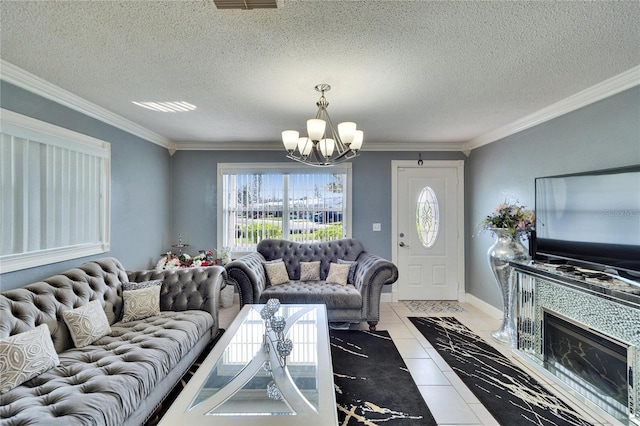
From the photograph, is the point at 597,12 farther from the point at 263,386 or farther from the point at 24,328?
the point at 24,328

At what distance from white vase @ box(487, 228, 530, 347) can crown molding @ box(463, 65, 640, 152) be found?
4.26 feet

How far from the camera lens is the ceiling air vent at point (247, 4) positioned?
4.57 feet

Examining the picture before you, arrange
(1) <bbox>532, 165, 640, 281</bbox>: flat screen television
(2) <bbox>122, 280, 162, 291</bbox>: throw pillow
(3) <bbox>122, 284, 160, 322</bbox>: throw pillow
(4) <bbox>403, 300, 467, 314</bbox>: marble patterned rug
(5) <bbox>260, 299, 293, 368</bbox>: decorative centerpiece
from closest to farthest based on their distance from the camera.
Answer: (5) <bbox>260, 299, 293, 368</bbox>: decorative centerpiece < (1) <bbox>532, 165, 640, 281</bbox>: flat screen television < (3) <bbox>122, 284, 160, 322</bbox>: throw pillow < (2) <bbox>122, 280, 162, 291</bbox>: throw pillow < (4) <bbox>403, 300, 467, 314</bbox>: marble patterned rug

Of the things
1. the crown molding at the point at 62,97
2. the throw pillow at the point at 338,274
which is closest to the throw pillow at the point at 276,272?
the throw pillow at the point at 338,274

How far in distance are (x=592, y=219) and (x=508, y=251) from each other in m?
0.82

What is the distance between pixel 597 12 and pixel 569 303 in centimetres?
210

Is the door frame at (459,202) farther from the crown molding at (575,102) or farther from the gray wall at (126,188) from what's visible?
the gray wall at (126,188)

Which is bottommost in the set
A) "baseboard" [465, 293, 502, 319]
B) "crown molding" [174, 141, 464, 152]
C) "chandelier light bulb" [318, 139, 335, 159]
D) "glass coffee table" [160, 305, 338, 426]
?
"baseboard" [465, 293, 502, 319]

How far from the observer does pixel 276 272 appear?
382 centimetres

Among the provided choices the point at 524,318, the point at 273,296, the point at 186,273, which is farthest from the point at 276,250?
the point at 524,318

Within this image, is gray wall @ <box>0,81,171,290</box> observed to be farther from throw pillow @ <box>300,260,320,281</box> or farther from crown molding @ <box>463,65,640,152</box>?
crown molding @ <box>463,65,640,152</box>

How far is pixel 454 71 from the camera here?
2189 mm

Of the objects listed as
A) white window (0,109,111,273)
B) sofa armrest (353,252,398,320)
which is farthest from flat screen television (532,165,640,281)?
white window (0,109,111,273)

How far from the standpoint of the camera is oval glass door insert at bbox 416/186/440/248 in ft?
15.4
